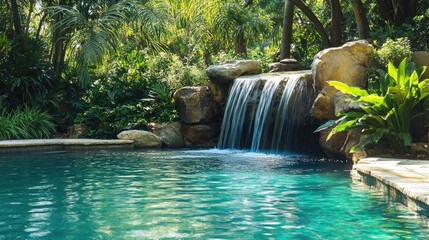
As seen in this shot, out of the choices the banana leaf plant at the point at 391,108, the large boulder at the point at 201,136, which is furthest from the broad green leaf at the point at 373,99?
the large boulder at the point at 201,136

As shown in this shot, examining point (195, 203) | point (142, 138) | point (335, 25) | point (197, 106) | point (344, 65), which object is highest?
point (335, 25)

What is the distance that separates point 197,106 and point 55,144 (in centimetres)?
370

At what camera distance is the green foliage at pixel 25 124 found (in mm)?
13758

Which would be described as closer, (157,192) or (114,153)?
(157,192)

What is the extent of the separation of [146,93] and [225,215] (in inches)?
449

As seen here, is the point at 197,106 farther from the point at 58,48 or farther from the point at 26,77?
the point at 58,48

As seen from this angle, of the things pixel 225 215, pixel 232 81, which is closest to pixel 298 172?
pixel 225 215

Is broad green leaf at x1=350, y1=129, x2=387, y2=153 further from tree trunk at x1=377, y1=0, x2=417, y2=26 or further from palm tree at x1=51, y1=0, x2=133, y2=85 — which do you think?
Result: palm tree at x1=51, y1=0, x2=133, y2=85

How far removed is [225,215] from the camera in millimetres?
5004

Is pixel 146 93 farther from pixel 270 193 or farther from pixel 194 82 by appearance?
pixel 270 193

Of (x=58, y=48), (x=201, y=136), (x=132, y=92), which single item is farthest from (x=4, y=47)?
(x=201, y=136)

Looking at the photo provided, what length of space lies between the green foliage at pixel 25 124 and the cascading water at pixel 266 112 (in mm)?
4808

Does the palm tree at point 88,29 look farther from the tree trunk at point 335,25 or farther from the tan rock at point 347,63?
the tan rock at point 347,63

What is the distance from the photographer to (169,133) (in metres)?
14.3
